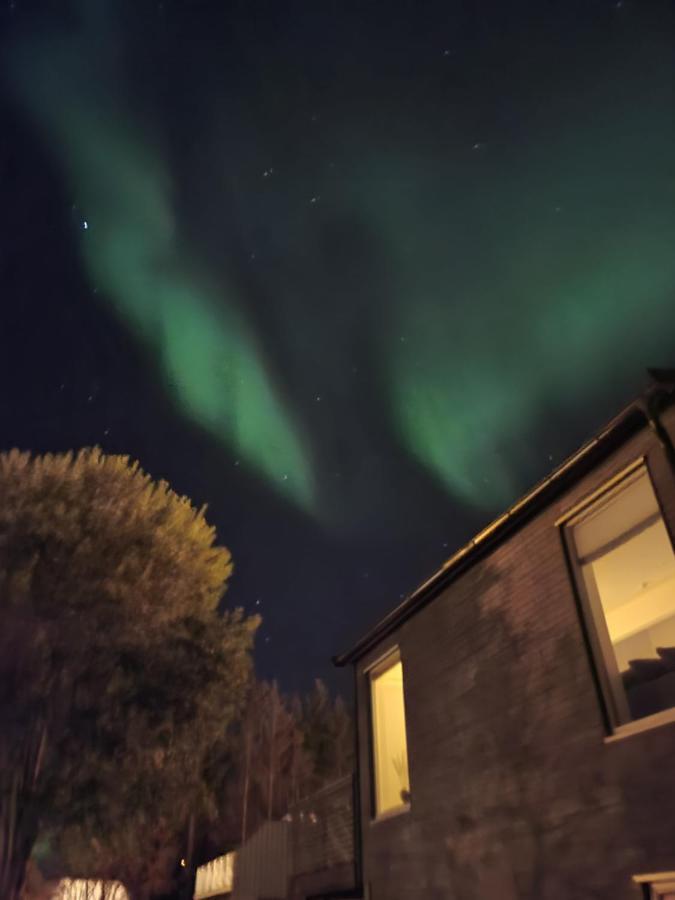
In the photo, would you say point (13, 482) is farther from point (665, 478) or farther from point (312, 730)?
point (312, 730)

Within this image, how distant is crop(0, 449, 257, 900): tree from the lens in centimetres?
1786

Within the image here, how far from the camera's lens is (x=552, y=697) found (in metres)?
7.69

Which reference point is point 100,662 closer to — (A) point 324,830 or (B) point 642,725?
(A) point 324,830

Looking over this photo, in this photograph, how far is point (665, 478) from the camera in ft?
21.5

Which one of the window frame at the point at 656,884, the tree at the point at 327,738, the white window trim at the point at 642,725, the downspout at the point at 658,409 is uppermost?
the tree at the point at 327,738

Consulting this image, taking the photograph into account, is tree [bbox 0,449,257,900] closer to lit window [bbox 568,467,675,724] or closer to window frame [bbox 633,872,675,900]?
lit window [bbox 568,467,675,724]

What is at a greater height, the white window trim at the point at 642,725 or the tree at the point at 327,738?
the tree at the point at 327,738

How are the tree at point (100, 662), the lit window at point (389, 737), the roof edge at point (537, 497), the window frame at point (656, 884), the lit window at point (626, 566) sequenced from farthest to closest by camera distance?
the tree at point (100, 662) < the lit window at point (389, 737) < the lit window at point (626, 566) < the roof edge at point (537, 497) < the window frame at point (656, 884)

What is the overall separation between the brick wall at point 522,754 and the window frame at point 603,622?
77 mm

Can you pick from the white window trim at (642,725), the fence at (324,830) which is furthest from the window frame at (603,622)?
the fence at (324,830)

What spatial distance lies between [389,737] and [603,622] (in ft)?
20.8

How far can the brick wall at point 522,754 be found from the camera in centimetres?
646

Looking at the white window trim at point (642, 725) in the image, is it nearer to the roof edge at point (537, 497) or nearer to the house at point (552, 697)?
the house at point (552, 697)

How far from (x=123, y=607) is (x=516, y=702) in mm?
13701
